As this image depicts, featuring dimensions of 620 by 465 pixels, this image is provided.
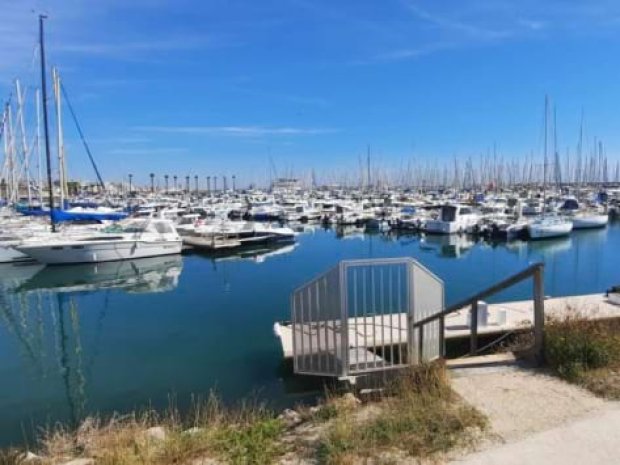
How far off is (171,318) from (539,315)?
14.2 m

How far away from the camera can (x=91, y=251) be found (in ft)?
101

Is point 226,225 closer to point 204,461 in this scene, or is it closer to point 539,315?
point 539,315

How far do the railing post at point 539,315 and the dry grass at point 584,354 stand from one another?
8cm

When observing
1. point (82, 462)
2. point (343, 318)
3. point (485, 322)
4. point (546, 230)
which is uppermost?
point (343, 318)

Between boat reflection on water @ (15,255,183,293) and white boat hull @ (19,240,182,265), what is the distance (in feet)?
1.27

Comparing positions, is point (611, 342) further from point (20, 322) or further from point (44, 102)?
point (44, 102)

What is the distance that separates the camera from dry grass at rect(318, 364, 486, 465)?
4.65 metres

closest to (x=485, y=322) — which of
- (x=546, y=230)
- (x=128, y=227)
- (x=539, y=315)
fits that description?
(x=539, y=315)

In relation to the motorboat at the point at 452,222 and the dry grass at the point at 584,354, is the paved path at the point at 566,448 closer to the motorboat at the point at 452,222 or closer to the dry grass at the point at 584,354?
the dry grass at the point at 584,354

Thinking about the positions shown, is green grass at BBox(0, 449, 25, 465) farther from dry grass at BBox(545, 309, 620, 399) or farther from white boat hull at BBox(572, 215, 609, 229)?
white boat hull at BBox(572, 215, 609, 229)

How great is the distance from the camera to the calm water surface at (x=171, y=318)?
1096 centimetres

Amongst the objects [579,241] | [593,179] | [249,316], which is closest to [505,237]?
[579,241]

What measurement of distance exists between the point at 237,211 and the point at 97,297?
130ft

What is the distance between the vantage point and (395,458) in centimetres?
452
